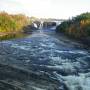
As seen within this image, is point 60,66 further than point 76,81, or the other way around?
point 60,66

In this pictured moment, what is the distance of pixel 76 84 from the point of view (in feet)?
55.6

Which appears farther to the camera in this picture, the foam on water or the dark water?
the dark water

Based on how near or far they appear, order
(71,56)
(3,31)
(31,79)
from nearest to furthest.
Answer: (31,79), (71,56), (3,31)

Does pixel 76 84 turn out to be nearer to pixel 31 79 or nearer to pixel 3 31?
pixel 31 79

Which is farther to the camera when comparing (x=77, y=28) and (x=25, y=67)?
(x=77, y=28)

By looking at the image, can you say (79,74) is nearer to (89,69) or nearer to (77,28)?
(89,69)

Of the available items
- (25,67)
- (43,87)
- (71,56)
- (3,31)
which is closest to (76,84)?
(43,87)

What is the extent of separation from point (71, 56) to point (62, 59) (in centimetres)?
219

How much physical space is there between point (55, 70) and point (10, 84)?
5.31 metres

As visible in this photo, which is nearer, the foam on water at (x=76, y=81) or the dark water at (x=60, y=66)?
the foam on water at (x=76, y=81)

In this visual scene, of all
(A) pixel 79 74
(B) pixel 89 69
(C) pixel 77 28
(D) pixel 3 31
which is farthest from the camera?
(D) pixel 3 31

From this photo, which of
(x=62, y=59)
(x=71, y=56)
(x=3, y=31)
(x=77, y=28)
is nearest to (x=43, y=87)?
(x=62, y=59)

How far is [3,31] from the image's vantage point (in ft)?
214

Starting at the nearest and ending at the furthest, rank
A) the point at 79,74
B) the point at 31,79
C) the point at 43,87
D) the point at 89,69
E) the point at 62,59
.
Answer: the point at 43,87 → the point at 31,79 → the point at 79,74 → the point at 89,69 → the point at 62,59
